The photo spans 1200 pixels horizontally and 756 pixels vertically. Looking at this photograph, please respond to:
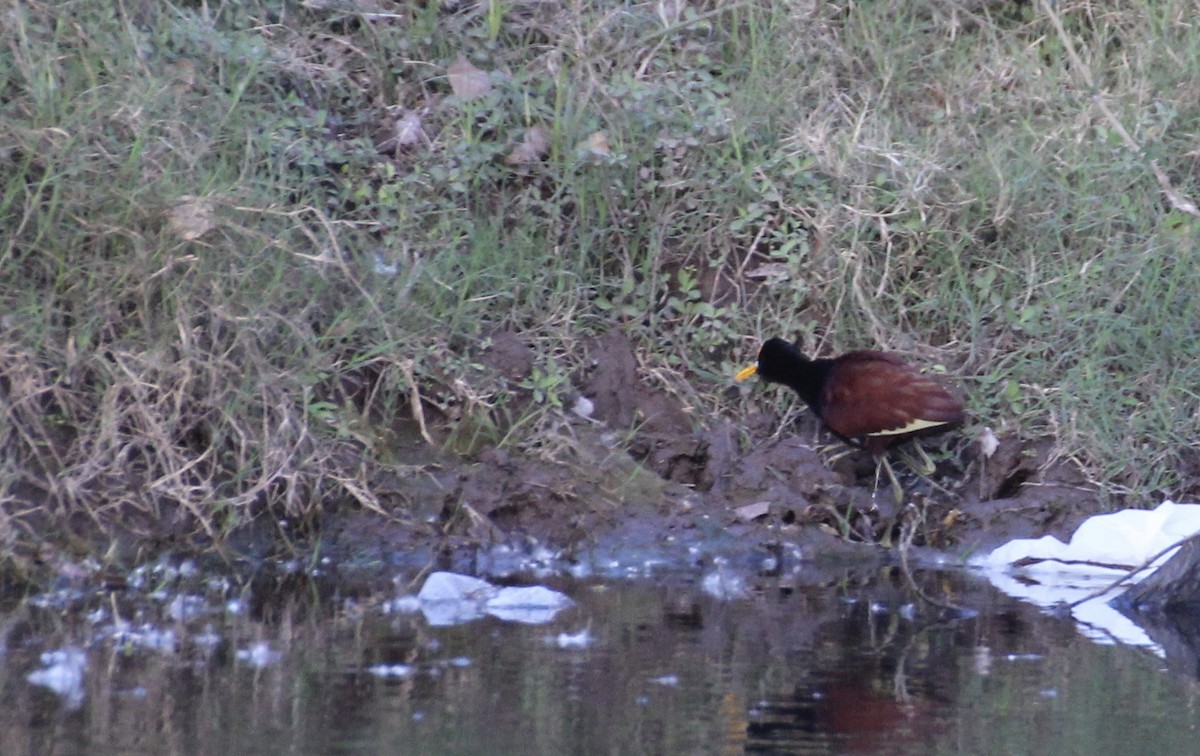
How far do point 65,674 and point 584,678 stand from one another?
1.31 meters

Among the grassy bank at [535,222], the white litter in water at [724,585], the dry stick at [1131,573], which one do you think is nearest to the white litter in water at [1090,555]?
the dry stick at [1131,573]

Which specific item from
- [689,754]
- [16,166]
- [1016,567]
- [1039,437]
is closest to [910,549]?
[1016,567]

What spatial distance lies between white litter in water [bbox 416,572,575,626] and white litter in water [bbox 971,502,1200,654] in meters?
1.59

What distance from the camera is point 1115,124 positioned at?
22.8 ft

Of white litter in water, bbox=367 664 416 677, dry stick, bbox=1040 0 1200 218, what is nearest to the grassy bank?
dry stick, bbox=1040 0 1200 218

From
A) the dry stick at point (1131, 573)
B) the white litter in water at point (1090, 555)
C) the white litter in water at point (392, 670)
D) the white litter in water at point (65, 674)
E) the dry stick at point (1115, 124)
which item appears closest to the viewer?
the white litter in water at point (65, 674)

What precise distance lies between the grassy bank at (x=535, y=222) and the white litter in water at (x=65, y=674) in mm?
994

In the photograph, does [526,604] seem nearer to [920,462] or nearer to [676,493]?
[676,493]

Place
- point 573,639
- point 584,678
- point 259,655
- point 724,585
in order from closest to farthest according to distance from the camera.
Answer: point 584,678
point 259,655
point 573,639
point 724,585

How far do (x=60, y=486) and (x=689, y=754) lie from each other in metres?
2.62

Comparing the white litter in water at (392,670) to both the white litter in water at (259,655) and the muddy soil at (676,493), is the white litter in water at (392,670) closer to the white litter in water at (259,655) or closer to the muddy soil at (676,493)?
the white litter in water at (259,655)

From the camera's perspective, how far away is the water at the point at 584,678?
3719mm

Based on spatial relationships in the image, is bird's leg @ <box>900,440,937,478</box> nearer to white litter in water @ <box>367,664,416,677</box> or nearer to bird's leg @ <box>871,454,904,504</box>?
bird's leg @ <box>871,454,904,504</box>

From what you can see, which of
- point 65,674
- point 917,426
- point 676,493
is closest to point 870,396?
point 917,426
